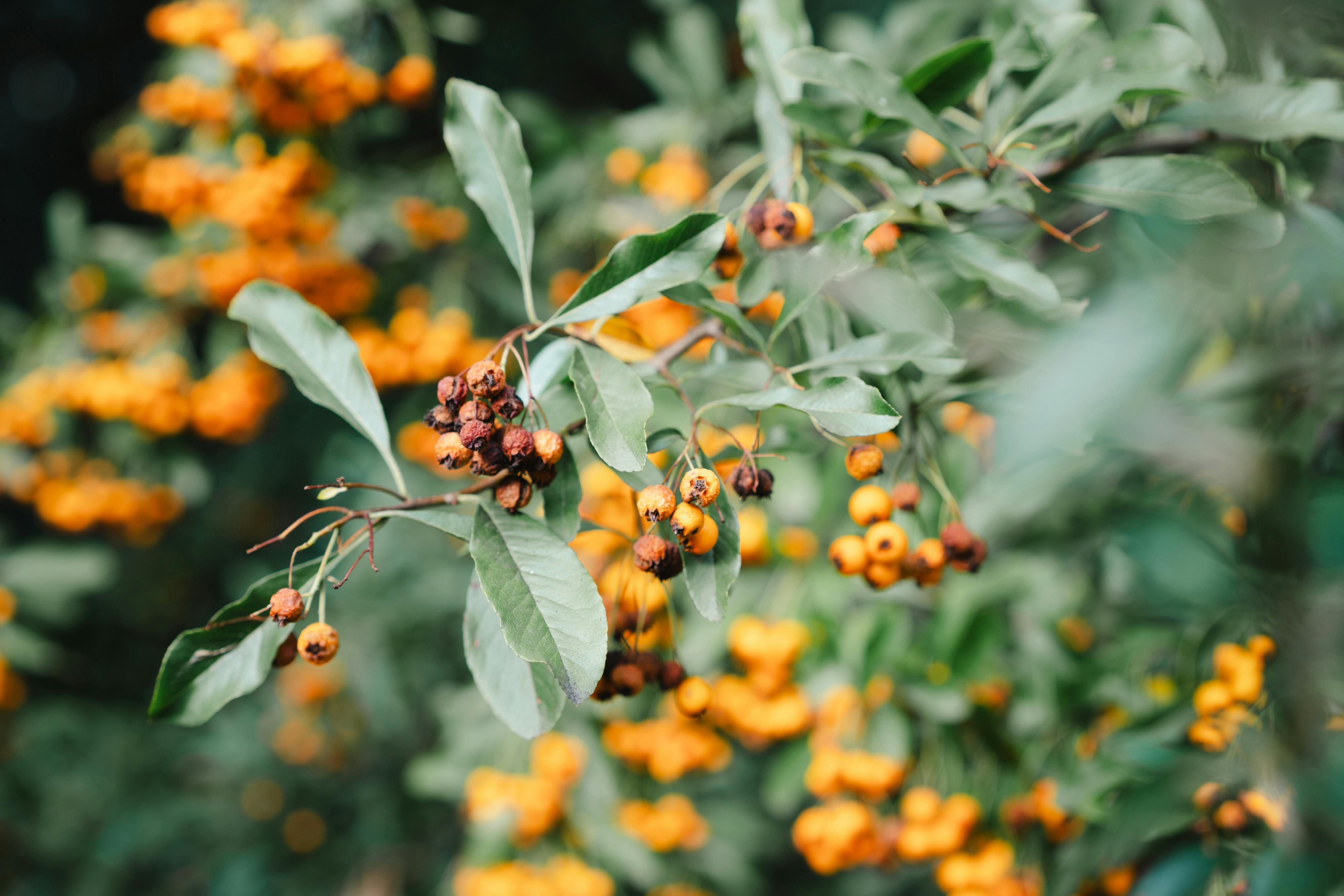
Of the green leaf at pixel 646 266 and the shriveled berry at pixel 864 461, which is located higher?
the green leaf at pixel 646 266

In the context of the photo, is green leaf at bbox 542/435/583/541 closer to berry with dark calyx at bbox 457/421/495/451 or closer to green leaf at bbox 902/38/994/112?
berry with dark calyx at bbox 457/421/495/451

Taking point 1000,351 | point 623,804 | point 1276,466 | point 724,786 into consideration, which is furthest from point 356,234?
point 1276,466

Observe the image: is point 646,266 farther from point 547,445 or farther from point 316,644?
point 316,644

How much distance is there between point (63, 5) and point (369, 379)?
3.57 metres

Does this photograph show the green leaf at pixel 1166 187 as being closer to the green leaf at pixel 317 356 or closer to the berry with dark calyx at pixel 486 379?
the berry with dark calyx at pixel 486 379

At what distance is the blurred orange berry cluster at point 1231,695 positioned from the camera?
1.08 meters

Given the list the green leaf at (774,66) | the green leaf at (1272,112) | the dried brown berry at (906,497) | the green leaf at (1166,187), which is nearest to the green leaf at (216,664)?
A: the dried brown berry at (906,497)

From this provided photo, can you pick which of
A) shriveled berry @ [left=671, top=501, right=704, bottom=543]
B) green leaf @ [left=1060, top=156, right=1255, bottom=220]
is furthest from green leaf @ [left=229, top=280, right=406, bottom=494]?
green leaf @ [left=1060, top=156, right=1255, bottom=220]

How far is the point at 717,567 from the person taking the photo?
2.52 feet

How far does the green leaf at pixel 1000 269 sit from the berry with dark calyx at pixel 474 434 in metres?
0.63

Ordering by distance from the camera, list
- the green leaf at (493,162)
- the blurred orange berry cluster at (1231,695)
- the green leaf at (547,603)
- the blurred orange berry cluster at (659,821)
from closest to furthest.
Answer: the green leaf at (547,603) < the green leaf at (493,162) < the blurred orange berry cluster at (1231,695) < the blurred orange berry cluster at (659,821)

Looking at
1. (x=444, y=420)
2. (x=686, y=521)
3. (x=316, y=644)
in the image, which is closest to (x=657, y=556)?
(x=686, y=521)

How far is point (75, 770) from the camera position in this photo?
10.9 ft

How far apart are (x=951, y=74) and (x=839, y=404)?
51 centimetres
